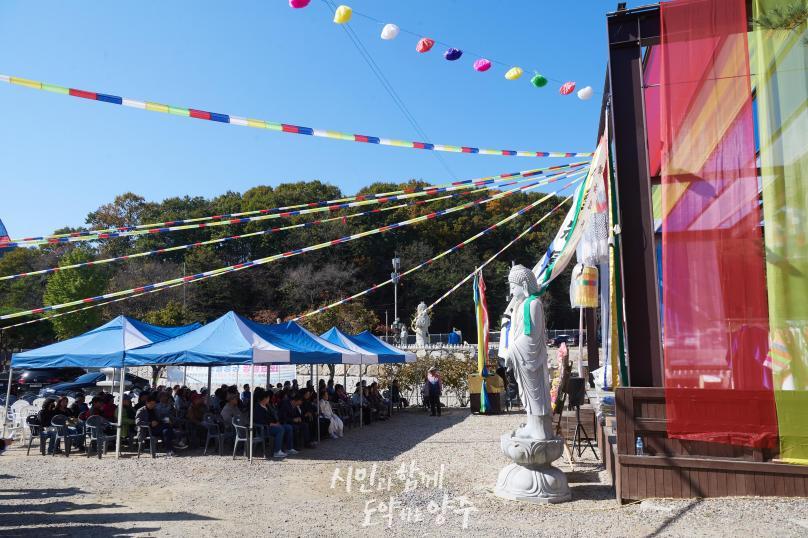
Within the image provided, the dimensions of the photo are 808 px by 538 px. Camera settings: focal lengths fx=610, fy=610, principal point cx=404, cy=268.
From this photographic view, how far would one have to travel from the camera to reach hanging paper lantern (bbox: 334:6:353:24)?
7500 mm

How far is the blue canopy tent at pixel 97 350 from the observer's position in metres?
11.2

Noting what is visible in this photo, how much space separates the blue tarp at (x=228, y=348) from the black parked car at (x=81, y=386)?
9954 millimetres

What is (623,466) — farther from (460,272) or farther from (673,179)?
(460,272)

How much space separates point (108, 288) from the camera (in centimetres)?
4116

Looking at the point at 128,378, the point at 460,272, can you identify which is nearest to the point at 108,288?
the point at 128,378

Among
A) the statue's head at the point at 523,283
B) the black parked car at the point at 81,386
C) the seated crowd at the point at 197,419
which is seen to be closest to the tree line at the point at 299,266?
the black parked car at the point at 81,386

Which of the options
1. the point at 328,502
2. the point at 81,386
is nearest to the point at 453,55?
the point at 328,502

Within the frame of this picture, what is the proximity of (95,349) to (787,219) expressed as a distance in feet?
36.9

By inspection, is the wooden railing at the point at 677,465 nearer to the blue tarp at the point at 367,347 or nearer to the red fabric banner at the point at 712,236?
the red fabric banner at the point at 712,236

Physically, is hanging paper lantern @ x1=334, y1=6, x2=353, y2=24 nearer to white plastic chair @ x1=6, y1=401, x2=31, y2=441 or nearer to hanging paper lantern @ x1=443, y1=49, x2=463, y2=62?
hanging paper lantern @ x1=443, y1=49, x2=463, y2=62

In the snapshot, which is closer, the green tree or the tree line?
the green tree

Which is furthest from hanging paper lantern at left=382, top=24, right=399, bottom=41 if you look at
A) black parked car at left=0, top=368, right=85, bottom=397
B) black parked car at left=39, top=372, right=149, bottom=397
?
black parked car at left=0, top=368, right=85, bottom=397

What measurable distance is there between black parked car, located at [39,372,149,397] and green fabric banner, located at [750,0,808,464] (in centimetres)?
1932

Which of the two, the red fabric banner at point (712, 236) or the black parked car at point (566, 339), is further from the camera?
the black parked car at point (566, 339)
